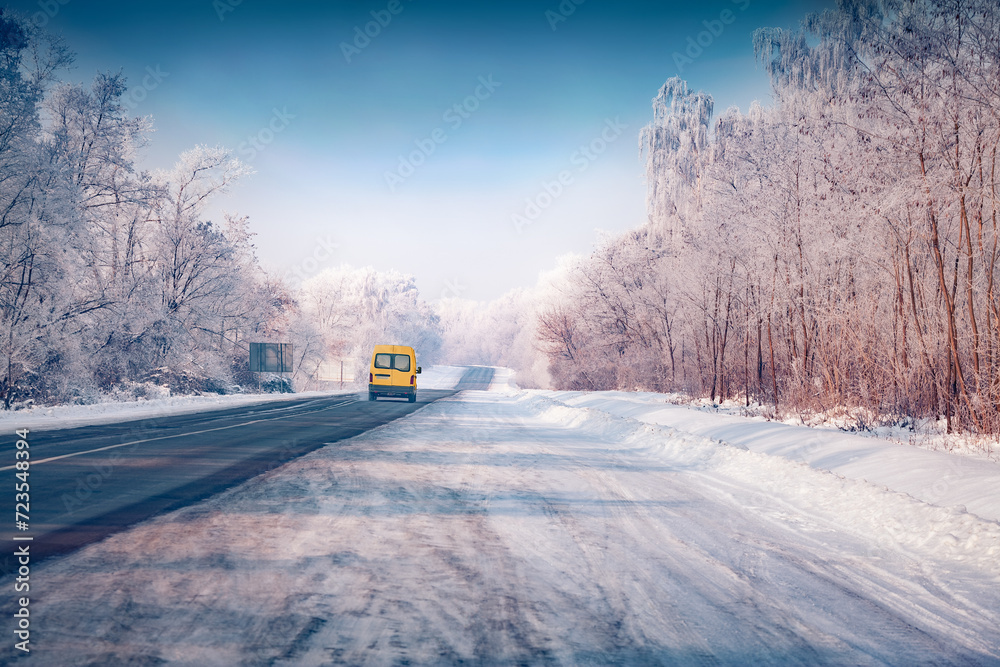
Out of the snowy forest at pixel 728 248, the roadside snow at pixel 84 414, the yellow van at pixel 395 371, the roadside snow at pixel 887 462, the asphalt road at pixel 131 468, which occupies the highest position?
the snowy forest at pixel 728 248

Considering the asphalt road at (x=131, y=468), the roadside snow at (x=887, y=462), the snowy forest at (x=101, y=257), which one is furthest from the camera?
the snowy forest at (x=101, y=257)

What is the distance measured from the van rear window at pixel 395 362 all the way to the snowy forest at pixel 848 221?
13820 millimetres

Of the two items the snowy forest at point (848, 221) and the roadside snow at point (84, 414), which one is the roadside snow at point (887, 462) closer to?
the snowy forest at point (848, 221)

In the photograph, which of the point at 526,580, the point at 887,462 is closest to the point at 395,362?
the point at 887,462

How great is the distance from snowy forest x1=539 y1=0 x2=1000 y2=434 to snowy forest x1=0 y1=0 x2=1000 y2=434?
66mm

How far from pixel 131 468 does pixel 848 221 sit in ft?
53.3

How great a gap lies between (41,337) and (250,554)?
847 inches

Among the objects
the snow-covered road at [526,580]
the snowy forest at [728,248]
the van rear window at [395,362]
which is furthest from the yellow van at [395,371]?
the snow-covered road at [526,580]

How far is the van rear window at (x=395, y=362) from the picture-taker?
96.6ft

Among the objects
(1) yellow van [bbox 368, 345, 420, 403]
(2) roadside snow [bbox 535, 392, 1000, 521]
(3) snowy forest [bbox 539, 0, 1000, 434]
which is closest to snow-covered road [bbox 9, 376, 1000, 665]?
(2) roadside snow [bbox 535, 392, 1000, 521]

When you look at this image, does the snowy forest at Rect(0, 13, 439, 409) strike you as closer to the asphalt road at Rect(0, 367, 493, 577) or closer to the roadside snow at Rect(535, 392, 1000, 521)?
the asphalt road at Rect(0, 367, 493, 577)

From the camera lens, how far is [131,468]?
823 cm

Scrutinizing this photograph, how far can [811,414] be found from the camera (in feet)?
52.2

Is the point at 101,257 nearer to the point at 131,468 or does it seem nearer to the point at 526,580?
the point at 131,468
